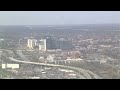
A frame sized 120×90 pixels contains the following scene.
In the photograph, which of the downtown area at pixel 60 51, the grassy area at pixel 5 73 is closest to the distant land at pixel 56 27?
the downtown area at pixel 60 51

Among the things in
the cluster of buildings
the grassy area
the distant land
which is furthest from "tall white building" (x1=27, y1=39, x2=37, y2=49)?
the grassy area

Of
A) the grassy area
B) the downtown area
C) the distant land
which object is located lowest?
the grassy area

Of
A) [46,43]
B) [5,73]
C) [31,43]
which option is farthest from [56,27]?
[5,73]

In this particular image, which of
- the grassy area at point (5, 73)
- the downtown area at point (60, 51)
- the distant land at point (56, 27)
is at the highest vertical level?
the distant land at point (56, 27)

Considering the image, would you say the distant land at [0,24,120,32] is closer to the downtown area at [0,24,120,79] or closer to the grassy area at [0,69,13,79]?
the downtown area at [0,24,120,79]

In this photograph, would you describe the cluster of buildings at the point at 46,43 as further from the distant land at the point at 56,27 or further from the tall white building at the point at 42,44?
the distant land at the point at 56,27

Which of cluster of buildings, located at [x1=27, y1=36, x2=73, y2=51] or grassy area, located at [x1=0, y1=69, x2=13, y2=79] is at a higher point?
cluster of buildings, located at [x1=27, y1=36, x2=73, y2=51]

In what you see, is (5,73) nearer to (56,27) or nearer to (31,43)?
(31,43)

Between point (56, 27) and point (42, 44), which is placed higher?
point (56, 27)
